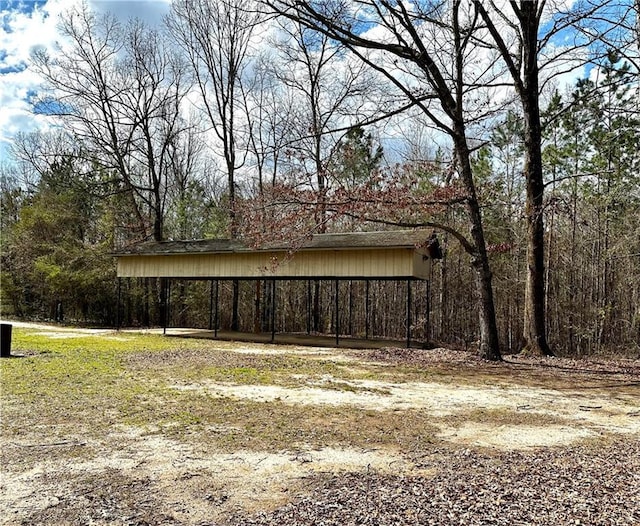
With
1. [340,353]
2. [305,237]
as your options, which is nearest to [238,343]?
[340,353]

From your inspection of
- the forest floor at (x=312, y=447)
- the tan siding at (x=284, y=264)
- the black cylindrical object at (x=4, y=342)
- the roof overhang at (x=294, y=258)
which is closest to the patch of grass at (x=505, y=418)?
the forest floor at (x=312, y=447)

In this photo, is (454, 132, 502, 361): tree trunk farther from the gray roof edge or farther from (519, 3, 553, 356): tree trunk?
the gray roof edge

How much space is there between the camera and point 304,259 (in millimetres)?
13555

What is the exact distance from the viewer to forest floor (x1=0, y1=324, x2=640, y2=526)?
289 centimetres

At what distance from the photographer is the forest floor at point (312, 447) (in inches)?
114

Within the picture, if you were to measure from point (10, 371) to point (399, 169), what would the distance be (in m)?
7.57

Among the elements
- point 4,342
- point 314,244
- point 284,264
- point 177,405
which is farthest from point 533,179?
point 4,342

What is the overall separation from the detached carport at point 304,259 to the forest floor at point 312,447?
4.17 metres

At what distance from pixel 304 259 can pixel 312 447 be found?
9.50 m

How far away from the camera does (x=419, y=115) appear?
11.9 meters

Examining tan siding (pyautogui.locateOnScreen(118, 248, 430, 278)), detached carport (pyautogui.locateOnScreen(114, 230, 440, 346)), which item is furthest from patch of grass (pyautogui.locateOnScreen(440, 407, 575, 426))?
tan siding (pyautogui.locateOnScreen(118, 248, 430, 278))

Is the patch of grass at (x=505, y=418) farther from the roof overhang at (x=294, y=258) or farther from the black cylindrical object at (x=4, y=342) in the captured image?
the black cylindrical object at (x=4, y=342)

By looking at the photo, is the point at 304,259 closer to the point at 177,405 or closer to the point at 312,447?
the point at 177,405

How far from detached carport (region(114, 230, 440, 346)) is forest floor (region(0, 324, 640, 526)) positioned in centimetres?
417
